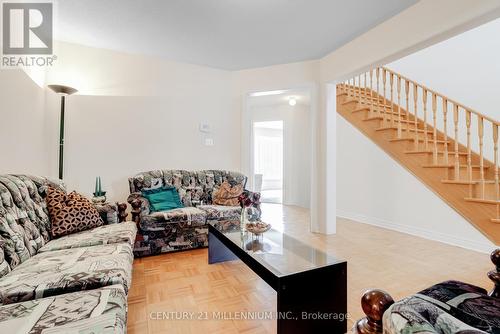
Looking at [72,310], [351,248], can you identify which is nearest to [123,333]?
[72,310]

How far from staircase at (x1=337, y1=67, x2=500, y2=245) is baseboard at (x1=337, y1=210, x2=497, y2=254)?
543 mm

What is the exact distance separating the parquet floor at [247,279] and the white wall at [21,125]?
1.44 m

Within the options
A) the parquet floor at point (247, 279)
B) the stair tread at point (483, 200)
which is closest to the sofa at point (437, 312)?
the parquet floor at point (247, 279)

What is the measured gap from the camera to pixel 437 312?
539 millimetres

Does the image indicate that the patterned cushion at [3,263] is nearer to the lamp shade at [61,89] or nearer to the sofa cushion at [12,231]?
the sofa cushion at [12,231]

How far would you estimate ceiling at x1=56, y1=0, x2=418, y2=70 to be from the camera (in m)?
2.31

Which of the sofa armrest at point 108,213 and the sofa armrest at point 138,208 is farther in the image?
the sofa armrest at point 138,208

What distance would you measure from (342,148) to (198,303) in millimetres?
3749

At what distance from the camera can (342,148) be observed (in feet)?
14.9

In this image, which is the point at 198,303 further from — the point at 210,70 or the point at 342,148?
the point at 342,148

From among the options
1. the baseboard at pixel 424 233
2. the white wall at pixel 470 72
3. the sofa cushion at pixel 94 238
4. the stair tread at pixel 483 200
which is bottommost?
the baseboard at pixel 424 233

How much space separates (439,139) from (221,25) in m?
3.31

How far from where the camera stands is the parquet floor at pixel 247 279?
1522 millimetres

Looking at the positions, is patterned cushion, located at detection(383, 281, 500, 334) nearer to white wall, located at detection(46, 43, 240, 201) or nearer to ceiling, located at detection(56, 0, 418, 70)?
ceiling, located at detection(56, 0, 418, 70)
